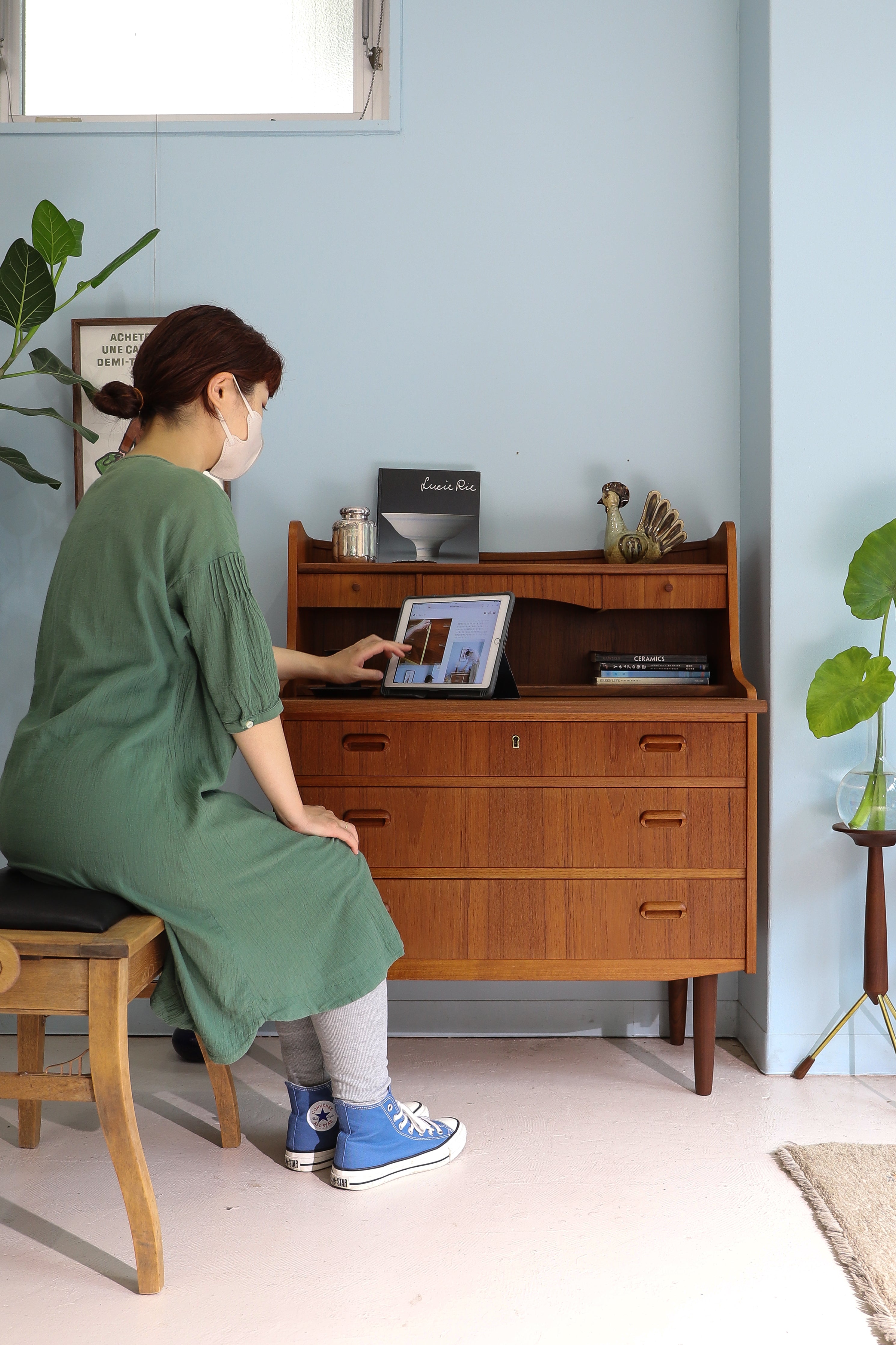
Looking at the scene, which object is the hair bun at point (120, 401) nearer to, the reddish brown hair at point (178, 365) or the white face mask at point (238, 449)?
the reddish brown hair at point (178, 365)

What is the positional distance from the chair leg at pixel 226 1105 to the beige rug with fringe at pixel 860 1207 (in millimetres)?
971

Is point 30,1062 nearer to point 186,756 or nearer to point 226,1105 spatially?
point 226,1105

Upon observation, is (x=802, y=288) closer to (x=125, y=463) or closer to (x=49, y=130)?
(x=125, y=463)

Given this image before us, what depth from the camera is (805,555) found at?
2199mm

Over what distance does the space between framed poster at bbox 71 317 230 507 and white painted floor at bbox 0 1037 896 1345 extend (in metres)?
1.44

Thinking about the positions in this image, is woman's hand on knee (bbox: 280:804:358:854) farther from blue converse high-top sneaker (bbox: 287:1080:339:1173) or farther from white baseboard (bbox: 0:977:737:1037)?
white baseboard (bbox: 0:977:737:1037)

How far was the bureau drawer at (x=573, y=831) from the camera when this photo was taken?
1.99 m

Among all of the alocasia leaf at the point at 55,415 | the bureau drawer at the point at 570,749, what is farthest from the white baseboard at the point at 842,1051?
the alocasia leaf at the point at 55,415

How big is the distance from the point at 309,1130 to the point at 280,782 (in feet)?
2.14

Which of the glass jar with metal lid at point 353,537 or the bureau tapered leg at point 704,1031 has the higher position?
the glass jar with metal lid at point 353,537

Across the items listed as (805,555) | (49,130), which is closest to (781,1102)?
(805,555)

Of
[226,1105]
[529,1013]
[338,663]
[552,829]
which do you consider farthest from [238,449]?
[529,1013]

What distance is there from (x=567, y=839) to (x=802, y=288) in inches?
51.6

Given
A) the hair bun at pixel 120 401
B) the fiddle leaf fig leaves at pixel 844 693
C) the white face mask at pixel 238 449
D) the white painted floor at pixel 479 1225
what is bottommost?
the white painted floor at pixel 479 1225
